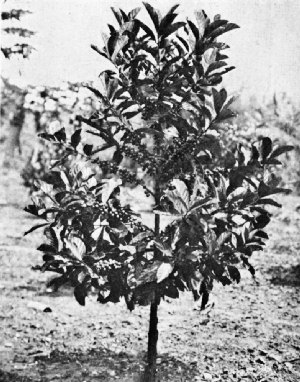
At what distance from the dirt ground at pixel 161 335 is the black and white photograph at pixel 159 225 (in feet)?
0.05

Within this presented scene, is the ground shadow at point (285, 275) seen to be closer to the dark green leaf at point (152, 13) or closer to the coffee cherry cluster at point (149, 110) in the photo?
the coffee cherry cluster at point (149, 110)

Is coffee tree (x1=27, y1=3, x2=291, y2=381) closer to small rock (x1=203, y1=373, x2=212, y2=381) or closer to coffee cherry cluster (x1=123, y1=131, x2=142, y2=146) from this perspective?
coffee cherry cluster (x1=123, y1=131, x2=142, y2=146)

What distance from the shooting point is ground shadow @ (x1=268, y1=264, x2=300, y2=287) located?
5121 millimetres

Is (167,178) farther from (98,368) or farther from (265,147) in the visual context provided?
(98,368)

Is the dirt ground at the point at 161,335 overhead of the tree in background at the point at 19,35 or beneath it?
beneath

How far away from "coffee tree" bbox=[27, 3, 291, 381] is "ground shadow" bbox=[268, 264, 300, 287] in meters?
2.95

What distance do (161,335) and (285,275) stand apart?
6.78 feet

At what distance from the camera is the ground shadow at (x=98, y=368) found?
124 inches

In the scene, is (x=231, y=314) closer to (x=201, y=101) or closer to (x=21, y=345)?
(x=21, y=345)

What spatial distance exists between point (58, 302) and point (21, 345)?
0.96 metres

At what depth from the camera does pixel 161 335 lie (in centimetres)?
391

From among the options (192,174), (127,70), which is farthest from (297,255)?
(127,70)

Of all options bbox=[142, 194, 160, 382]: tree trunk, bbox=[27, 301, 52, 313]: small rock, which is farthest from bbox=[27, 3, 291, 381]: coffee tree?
bbox=[27, 301, 52, 313]: small rock

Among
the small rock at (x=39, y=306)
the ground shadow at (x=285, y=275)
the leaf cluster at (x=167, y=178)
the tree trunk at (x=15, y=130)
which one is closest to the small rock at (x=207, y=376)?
the leaf cluster at (x=167, y=178)
